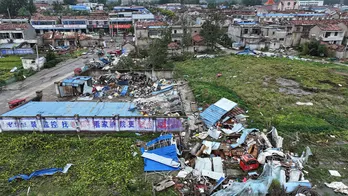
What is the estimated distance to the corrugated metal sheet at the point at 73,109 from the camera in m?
14.6

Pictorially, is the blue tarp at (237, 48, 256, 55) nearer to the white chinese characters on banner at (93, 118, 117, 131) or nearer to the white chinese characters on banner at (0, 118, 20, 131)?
the white chinese characters on banner at (93, 118, 117, 131)

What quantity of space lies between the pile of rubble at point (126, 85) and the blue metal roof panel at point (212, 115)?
607 centimetres

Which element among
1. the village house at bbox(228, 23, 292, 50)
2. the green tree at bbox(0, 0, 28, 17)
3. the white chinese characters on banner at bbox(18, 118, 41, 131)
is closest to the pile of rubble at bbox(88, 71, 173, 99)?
the white chinese characters on banner at bbox(18, 118, 41, 131)

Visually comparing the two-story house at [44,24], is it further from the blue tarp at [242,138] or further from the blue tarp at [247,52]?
the blue tarp at [242,138]

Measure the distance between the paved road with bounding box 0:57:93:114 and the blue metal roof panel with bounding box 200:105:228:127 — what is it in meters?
14.0

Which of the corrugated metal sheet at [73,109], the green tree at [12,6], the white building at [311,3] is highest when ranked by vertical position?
the white building at [311,3]

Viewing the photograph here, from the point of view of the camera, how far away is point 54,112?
1487 cm

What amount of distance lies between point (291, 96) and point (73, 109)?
18392 mm

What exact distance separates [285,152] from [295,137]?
2199mm

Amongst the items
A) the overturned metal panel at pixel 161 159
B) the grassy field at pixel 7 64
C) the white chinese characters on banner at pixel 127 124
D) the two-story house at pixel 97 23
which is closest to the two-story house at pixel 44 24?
the two-story house at pixel 97 23

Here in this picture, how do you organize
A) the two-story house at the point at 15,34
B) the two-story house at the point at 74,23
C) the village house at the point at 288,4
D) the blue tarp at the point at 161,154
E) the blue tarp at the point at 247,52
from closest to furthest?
1. the blue tarp at the point at 161,154
2. the blue tarp at the point at 247,52
3. the two-story house at the point at 15,34
4. the two-story house at the point at 74,23
5. the village house at the point at 288,4

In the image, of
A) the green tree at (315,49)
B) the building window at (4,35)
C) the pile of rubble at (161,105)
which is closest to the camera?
the pile of rubble at (161,105)

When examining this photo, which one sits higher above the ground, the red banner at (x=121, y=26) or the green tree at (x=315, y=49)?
the red banner at (x=121, y=26)

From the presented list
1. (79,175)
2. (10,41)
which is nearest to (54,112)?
(79,175)
